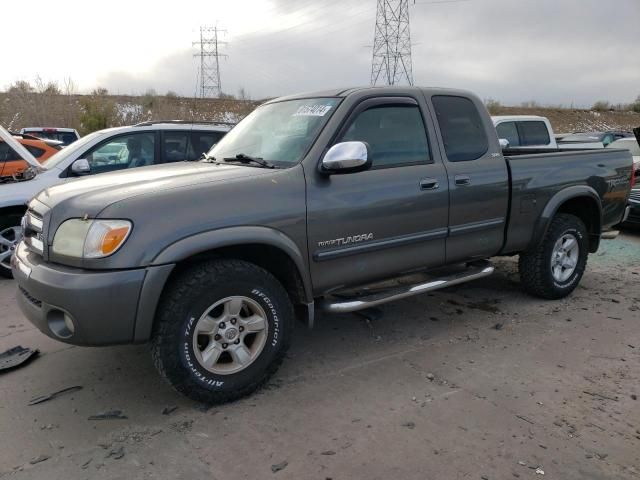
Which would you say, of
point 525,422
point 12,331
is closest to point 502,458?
point 525,422

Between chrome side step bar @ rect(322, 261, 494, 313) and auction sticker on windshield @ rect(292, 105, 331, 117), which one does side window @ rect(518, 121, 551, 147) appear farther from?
auction sticker on windshield @ rect(292, 105, 331, 117)

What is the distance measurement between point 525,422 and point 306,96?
9.29 ft

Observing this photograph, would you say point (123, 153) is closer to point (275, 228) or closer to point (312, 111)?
point (312, 111)

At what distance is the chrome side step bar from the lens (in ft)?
12.4

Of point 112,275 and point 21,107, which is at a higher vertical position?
point 21,107

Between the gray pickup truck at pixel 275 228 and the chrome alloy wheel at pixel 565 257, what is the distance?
41 centimetres

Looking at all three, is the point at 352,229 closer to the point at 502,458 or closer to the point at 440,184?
the point at 440,184

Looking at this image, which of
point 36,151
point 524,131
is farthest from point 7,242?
point 524,131

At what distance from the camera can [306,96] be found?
4379 millimetres

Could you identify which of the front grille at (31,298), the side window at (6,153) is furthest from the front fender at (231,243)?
the side window at (6,153)

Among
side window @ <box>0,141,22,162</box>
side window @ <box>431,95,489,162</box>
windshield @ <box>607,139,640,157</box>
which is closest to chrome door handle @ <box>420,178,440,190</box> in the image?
side window @ <box>431,95,489,162</box>

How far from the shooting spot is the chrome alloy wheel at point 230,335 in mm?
3270

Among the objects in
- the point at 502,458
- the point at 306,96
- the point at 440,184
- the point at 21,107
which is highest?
the point at 21,107

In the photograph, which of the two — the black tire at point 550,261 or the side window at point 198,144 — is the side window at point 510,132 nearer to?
the black tire at point 550,261
